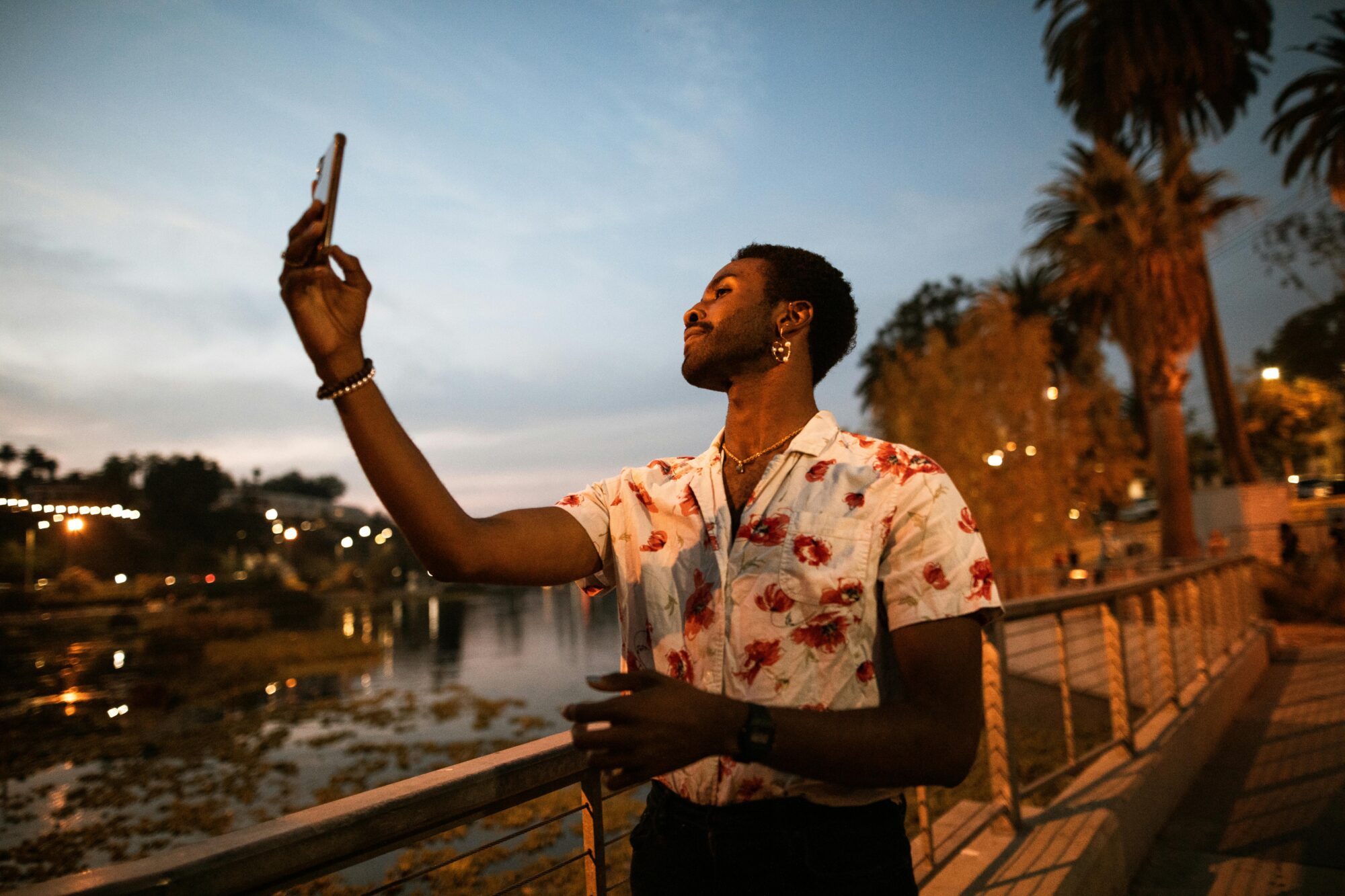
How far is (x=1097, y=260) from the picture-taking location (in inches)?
708

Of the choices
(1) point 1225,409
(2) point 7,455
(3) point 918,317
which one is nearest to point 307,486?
(2) point 7,455

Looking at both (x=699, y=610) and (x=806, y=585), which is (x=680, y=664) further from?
(x=806, y=585)

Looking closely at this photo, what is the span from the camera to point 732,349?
62.3 inches

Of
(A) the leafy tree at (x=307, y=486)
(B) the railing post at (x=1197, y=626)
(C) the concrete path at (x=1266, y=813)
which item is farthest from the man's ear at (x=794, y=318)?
(A) the leafy tree at (x=307, y=486)

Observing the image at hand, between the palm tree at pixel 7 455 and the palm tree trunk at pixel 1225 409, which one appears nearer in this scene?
the palm tree trunk at pixel 1225 409

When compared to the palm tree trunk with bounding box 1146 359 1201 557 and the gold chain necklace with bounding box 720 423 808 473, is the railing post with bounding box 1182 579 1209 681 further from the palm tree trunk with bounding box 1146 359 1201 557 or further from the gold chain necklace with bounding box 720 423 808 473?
the palm tree trunk with bounding box 1146 359 1201 557

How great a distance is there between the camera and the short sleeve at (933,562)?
1226mm

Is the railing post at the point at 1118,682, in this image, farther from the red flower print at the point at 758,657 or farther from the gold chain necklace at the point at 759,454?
the red flower print at the point at 758,657

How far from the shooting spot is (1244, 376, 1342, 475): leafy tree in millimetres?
33375

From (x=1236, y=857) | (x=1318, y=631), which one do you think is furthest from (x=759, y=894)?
(x=1318, y=631)

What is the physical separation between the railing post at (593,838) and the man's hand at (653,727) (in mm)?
704

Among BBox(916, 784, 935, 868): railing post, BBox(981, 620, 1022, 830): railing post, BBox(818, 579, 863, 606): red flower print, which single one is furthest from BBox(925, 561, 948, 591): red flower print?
BBox(981, 620, 1022, 830): railing post

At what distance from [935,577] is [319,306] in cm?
99

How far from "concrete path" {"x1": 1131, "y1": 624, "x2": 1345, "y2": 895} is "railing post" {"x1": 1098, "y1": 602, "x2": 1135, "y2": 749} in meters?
0.53
